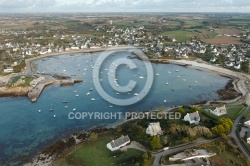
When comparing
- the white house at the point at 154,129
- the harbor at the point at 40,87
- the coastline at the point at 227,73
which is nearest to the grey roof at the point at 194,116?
the white house at the point at 154,129

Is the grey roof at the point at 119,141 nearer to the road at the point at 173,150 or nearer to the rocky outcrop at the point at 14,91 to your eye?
the road at the point at 173,150

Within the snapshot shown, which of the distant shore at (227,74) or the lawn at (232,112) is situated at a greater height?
the lawn at (232,112)

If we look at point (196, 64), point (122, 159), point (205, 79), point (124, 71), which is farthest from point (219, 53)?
point (122, 159)

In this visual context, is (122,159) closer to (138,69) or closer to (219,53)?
(138,69)

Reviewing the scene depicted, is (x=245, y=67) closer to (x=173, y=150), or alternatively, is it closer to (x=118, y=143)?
(x=173, y=150)

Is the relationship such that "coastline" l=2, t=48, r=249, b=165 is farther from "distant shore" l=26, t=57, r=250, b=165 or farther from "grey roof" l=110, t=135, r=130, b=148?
"grey roof" l=110, t=135, r=130, b=148

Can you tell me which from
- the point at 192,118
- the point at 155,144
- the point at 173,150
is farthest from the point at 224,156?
the point at 192,118

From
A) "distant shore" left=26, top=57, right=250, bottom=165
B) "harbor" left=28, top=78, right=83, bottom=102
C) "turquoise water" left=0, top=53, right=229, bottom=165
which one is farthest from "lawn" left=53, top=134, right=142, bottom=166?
"harbor" left=28, top=78, right=83, bottom=102
